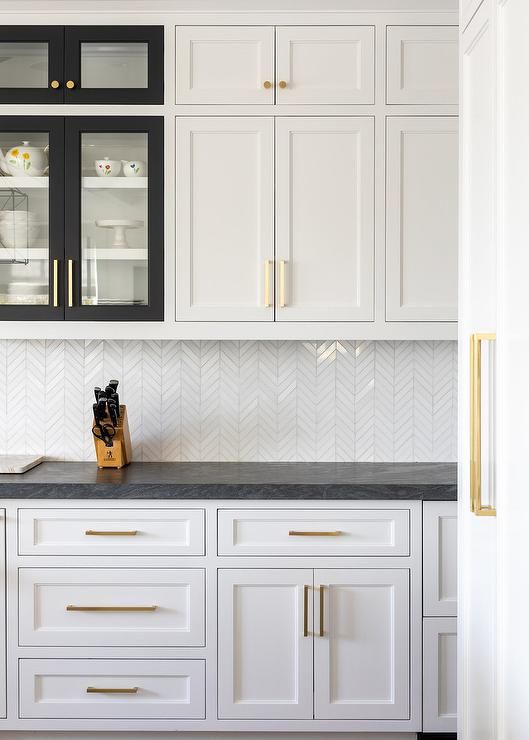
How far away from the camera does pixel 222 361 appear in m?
2.90

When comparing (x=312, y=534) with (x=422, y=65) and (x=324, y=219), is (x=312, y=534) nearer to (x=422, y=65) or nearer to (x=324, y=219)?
(x=324, y=219)

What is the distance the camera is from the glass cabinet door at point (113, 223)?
2582 mm

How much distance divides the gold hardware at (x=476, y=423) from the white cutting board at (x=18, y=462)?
1.64 meters

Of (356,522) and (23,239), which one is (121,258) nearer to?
(23,239)

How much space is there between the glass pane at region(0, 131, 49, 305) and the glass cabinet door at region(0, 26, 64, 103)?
151mm

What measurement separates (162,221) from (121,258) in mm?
201

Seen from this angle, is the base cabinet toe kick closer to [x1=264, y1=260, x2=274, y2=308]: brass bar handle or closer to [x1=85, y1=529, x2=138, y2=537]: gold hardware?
[x1=85, y1=529, x2=138, y2=537]: gold hardware

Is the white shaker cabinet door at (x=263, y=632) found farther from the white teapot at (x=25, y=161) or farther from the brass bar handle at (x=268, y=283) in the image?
the white teapot at (x=25, y=161)

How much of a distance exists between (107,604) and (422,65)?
2150mm

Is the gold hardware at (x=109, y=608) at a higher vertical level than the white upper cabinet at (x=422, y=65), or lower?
lower

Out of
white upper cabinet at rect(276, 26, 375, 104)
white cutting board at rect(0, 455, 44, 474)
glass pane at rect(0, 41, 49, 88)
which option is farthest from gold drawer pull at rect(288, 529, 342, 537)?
glass pane at rect(0, 41, 49, 88)

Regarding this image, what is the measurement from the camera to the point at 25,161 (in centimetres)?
260

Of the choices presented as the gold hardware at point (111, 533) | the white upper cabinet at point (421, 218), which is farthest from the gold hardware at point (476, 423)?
the gold hardware at point (111, 533)

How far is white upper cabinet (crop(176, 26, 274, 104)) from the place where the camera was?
8.41 feet
